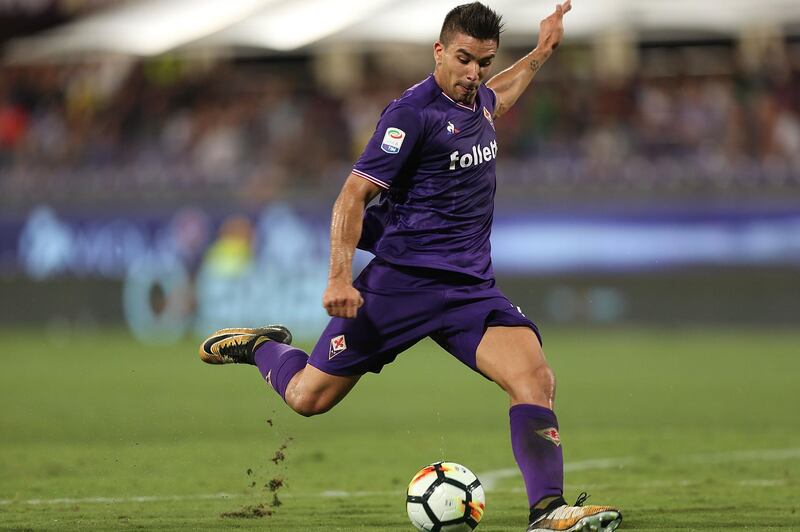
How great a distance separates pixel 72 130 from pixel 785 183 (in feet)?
39.4

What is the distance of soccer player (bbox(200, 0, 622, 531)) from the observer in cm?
620

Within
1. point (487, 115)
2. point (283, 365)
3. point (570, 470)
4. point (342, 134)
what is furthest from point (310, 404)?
point (342, 134)

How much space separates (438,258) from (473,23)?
1.15 m

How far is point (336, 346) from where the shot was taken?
668 centimetres

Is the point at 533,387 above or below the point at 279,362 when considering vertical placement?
below

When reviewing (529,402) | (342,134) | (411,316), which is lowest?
(529,402)

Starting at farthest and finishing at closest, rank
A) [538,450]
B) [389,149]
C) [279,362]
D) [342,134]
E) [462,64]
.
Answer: [342,134] → [279,362] → [462,64] → [389,149] → [538,450]

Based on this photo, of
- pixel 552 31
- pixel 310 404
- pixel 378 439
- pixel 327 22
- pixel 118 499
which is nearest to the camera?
pixel 310 404

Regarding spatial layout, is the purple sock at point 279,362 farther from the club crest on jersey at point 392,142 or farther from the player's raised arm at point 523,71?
the player's raised arm at point 523,71

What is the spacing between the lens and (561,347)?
1852 cm

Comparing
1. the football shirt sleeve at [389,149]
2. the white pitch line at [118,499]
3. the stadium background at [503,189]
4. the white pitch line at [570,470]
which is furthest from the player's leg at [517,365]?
the stadium background at [503,189]

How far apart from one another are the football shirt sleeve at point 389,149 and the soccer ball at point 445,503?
143 cm

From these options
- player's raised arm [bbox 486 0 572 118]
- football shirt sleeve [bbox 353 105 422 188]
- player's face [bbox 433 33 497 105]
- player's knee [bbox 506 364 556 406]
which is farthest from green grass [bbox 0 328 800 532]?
player's raised arm [bbox 486 0 572 118]

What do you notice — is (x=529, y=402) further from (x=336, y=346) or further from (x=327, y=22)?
(x=327, y=22)
